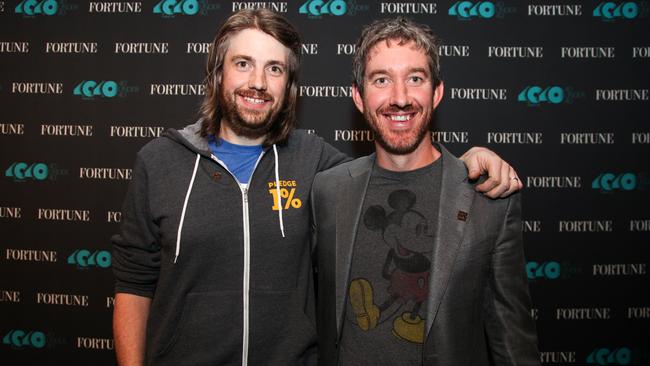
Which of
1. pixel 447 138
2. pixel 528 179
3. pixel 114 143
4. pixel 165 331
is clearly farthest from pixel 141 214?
pixel 528 179

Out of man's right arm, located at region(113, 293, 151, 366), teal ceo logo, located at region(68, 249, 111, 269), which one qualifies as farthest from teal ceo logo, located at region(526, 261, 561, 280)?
teal ceo logo, located at region(68, 249, 111, 269)

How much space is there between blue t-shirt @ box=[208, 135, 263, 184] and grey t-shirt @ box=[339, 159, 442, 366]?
47 centimetres

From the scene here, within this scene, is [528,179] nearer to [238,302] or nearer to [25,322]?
[238,302]

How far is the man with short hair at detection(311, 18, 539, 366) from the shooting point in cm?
132

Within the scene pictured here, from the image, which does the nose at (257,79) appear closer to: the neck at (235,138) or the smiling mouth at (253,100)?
the smiling mouth at (253,100)

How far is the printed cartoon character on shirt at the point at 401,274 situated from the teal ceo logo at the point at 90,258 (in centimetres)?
191

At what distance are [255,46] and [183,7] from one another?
129 cm

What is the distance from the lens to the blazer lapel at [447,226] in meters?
1.30

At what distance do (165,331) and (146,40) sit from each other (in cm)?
189

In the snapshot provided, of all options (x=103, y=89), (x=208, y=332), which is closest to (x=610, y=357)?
(x=208, y=332)

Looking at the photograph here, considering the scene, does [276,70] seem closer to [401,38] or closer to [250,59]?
[250,59]

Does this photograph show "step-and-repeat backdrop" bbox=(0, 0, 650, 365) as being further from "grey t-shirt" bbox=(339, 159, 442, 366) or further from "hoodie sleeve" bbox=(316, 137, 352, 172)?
"grey t-shirt" bbox=(339, 159, 442, 366)

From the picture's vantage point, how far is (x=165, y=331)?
1.45 meters

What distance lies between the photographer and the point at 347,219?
4.80 ft
